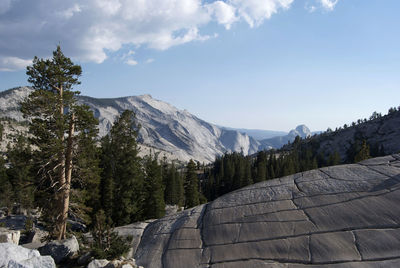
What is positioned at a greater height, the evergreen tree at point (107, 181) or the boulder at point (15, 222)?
the evergreen tree at point (107, 181)

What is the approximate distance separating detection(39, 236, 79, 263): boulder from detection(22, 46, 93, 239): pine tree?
5271 millimetres

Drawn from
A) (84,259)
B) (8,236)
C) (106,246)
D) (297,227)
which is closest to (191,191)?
(106,246)

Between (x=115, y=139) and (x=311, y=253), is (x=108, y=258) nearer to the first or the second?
(x=311, y=253)

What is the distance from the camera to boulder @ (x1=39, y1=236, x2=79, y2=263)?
1291 centimetres

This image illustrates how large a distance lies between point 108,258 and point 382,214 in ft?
44.6

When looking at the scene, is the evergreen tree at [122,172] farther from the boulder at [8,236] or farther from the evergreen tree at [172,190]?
the evergreen tree at [172,190]

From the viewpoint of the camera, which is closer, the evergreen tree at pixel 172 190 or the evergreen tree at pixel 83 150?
the evergreen tree at pixel 83 150

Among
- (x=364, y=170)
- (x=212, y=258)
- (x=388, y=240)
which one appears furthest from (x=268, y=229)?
(x=364, y=170)

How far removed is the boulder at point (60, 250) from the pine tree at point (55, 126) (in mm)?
5271

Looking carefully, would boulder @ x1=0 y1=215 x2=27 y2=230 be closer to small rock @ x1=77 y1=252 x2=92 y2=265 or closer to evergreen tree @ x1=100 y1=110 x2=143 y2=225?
evergreen tree @ x1=100 y1=110 x2=143 y2=225

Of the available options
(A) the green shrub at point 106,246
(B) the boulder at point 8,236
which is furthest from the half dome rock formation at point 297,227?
(B) the boulder at point 8,236

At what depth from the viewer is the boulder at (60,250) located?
42.4 ft

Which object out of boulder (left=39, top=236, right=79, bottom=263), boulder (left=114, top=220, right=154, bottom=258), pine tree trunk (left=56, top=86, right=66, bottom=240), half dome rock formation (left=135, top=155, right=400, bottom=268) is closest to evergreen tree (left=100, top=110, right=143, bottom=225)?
pine tree trunk (left=56, top=86, right=66, bottom=240)

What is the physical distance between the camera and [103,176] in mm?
31453
